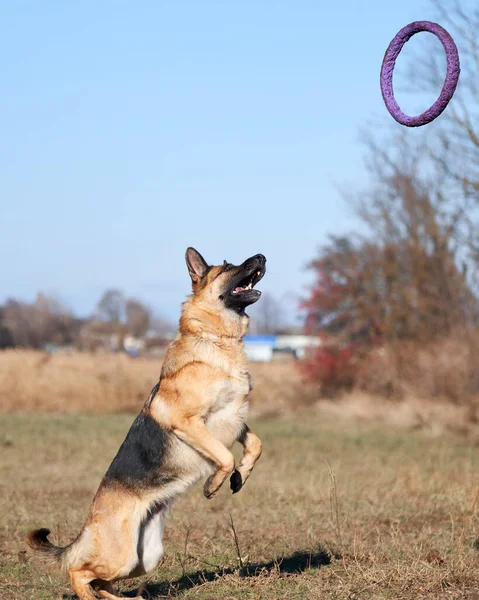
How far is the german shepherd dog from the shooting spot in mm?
6398

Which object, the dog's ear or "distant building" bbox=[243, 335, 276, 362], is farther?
"distant building" bbox=[243, 335, 276, 362]

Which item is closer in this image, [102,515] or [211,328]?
[102,515]

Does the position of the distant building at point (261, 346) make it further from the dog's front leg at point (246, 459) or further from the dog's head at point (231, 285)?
the dog's front leg at point (246, 459)

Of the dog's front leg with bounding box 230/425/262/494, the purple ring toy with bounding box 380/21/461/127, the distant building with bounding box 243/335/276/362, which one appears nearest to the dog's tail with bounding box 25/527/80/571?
the dog's front leg with bounding box 230/425/262/494

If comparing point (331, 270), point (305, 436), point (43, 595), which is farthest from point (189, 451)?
point (331, 270)

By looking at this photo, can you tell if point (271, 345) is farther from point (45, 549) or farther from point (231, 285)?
point (45, 549)

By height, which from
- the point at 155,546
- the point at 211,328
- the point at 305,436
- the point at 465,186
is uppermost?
the point at 465,186

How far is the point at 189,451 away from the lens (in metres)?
6.66

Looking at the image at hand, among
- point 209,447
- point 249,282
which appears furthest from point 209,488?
point 249,282

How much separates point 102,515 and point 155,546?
1.53 feet

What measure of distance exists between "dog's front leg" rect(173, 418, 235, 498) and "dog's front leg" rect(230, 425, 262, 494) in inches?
12.3

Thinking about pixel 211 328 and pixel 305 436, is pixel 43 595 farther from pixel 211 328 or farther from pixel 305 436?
pixel 305 436

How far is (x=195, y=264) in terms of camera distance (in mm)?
7539

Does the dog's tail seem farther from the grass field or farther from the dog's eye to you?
the dog's eye
